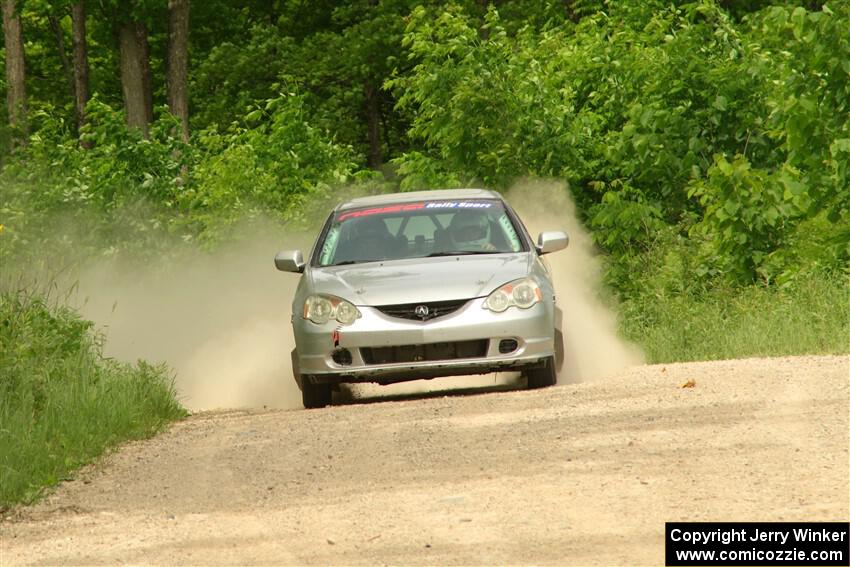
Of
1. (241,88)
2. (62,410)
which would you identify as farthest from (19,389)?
(241,88)

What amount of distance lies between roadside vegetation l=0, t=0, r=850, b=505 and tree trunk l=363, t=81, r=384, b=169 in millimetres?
9535

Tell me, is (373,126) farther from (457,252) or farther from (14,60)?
(457,252)

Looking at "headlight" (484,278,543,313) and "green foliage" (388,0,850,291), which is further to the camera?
"green foliage" (388,0,850,291)

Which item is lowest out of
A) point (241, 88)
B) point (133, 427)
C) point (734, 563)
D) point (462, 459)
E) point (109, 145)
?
point (241, 88)

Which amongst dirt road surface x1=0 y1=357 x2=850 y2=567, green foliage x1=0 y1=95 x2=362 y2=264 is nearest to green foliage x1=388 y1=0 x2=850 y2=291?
green foliage x1=0 y1=95 x2=362 y2=264

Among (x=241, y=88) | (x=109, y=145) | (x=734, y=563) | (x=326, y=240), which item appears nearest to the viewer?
(x=734, y=563)

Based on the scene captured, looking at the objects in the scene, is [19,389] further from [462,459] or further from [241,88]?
[241,88]

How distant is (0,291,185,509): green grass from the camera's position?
9469mm

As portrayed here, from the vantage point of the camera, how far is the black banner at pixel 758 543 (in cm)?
594

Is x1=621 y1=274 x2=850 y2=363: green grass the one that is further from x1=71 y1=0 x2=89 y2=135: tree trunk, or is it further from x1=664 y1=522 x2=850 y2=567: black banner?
x1=71 y1=0 x2=89 y2=135: tree trunk

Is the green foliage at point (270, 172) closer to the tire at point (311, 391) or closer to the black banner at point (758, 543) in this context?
the tire at point (311, 391)

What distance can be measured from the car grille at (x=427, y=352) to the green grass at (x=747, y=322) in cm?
293

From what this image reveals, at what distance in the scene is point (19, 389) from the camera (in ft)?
36.6

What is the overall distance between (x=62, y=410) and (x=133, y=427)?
1.99 ft
